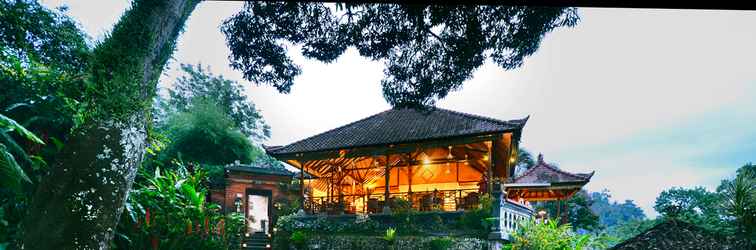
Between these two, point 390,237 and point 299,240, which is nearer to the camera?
point 390,237

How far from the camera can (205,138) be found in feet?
57.1

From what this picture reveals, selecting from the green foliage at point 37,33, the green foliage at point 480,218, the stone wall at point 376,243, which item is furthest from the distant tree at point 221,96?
the green foliage at point 480,218

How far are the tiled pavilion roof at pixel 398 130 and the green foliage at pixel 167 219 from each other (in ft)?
24.2

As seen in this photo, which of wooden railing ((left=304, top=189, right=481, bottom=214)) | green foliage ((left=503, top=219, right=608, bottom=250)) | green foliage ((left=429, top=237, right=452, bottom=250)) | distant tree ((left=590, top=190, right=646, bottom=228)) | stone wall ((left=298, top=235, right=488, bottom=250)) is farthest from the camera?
distant tree ((left=590, top=190, right=646, bottom=228))

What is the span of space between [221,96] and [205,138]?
16.1 feet

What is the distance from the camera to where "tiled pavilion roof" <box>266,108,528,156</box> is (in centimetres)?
1094

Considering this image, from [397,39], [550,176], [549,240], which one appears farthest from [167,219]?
[550,176]

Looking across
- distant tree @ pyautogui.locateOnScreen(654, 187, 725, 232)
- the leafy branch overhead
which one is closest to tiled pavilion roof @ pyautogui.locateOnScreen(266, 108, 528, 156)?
the leafy branch overhead

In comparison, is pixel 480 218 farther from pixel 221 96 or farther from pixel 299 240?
pixel 221 96

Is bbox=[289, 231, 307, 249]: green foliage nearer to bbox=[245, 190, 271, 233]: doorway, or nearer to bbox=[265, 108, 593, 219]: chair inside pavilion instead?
bbox=[265, 108, 593, 219]: chair inside pavilion

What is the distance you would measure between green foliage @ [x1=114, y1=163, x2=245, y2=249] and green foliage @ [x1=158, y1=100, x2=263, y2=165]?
43.3 feet

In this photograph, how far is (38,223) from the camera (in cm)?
263

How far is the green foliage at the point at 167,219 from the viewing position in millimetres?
3910

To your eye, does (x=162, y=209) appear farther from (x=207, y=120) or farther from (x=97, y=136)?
(x=207, y=120)
